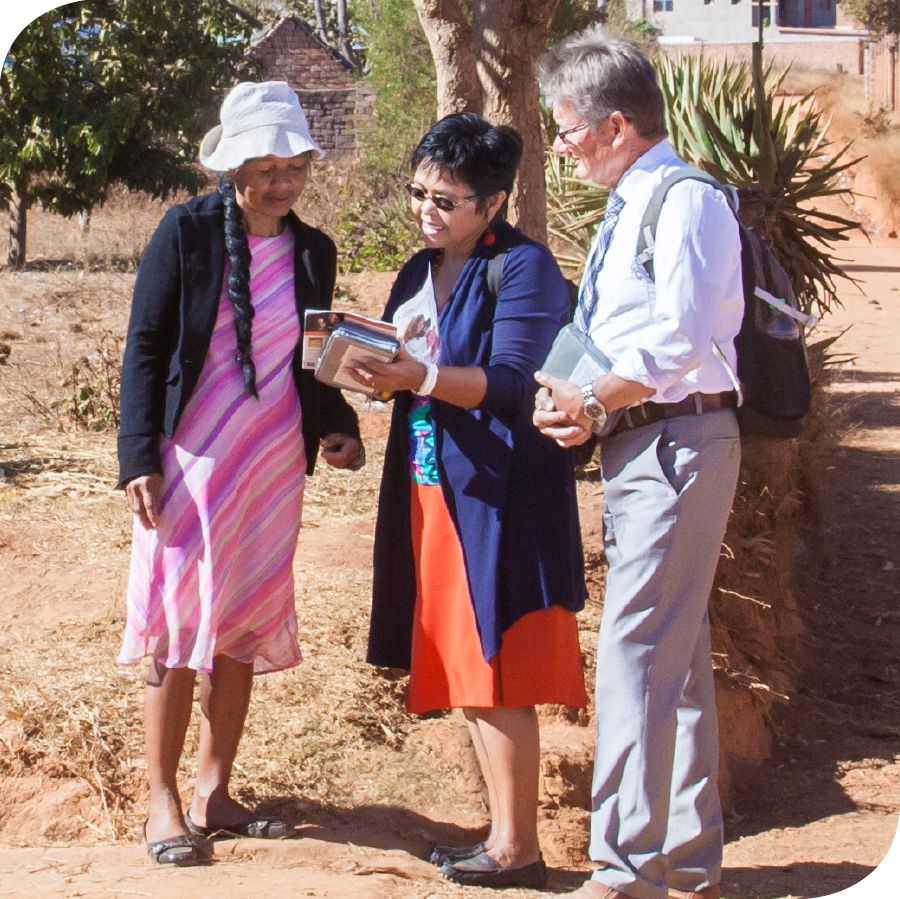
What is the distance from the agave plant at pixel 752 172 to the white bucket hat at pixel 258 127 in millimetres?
4295

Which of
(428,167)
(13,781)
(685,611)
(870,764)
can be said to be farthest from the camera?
(870,764)

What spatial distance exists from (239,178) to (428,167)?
0.48 meters

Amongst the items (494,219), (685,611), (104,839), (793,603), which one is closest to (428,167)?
(494,219)

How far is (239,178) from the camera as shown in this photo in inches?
135

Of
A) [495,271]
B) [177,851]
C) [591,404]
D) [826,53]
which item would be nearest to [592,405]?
[591,404]

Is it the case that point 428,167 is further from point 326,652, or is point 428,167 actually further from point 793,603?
point 793,603

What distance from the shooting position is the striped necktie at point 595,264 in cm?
309

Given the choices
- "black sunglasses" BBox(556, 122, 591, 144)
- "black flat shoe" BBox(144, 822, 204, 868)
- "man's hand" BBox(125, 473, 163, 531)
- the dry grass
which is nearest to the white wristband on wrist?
"black sunglasses" BBox(556, 122, 591, 144)

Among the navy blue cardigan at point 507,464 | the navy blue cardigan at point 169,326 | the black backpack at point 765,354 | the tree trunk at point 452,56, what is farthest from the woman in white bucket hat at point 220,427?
the tree trunk at point 452,56

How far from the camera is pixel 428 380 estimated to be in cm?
317

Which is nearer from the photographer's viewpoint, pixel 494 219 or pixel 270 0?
pixel 494 219

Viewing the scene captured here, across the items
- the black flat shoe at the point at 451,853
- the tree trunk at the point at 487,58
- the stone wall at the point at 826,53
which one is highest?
the stone wall at the point at 826,53

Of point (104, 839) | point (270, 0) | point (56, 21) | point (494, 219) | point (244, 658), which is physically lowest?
point (104, 839)

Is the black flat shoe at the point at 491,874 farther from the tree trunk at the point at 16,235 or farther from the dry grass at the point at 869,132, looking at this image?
the dry grass at the point at 869,132
